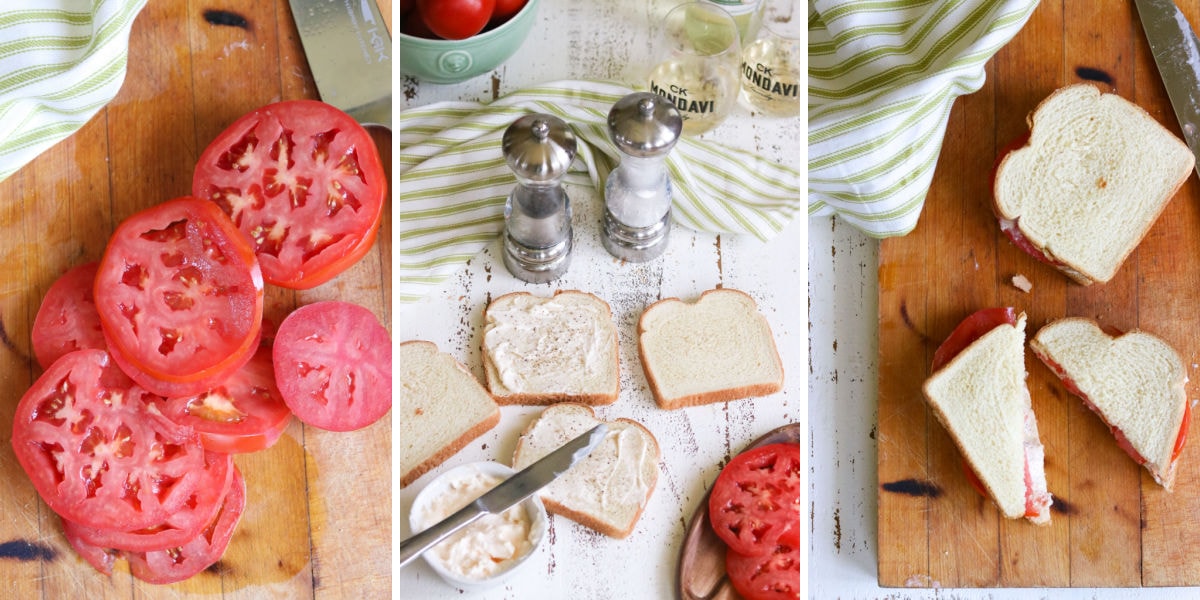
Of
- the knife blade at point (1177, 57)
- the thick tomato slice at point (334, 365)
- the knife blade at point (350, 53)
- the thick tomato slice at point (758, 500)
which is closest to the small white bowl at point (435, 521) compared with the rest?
the thick tomato slice at point (334, 365)

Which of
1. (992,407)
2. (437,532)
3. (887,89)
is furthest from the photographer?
(992,407)

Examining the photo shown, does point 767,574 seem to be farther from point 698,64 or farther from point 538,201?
point 698,64

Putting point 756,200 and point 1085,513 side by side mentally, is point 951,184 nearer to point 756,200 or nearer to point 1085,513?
point 756,200

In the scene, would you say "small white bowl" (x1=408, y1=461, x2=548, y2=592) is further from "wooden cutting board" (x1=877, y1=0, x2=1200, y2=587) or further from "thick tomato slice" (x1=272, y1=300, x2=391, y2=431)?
"wooden cutting board" (x1=877, y1=0, x2=1200, y2=587)

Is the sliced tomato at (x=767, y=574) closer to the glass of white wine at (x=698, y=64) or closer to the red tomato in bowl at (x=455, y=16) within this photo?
the glass of white wine at (x=698, y=64)

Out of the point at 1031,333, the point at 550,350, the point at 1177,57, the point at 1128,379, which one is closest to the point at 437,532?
the point at 550,350

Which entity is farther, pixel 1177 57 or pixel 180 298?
pixel 1177 57
